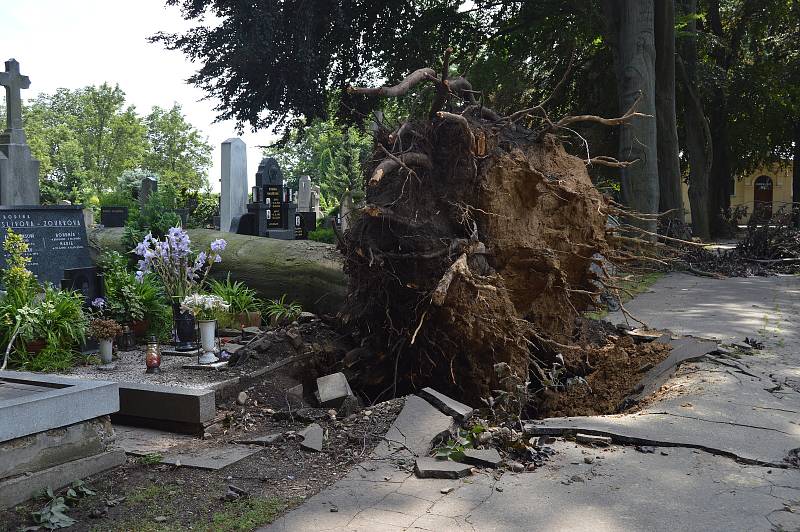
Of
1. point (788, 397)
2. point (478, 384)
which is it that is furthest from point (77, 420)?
point (788, 397)

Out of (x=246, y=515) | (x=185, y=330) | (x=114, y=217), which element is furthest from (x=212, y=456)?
(x=114, y=217)

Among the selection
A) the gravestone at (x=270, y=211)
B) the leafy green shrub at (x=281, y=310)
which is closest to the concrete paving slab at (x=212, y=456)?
the leafy green shrub at (x=281, y=310)

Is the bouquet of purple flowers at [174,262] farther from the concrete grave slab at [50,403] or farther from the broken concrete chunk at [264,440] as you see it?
the broken concrete chunk at [264,440]

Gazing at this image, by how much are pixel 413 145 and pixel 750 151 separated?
84.4 ft

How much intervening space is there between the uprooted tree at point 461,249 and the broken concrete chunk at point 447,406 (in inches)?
28.7

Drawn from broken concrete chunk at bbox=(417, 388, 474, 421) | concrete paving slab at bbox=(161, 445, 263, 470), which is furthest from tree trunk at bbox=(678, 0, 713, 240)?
concrete paving slab at bbox=(161, 445, 263, 470)

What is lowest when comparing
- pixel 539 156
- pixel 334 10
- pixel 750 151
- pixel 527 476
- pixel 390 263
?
pixel 527 476

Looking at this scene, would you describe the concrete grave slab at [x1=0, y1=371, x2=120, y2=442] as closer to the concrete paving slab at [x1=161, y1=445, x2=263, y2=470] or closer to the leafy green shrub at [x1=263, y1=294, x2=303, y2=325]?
the concrete paving slab at [x1=161, y1=445, x2=263, y2=470]

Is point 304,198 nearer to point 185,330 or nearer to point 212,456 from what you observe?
point 185,330

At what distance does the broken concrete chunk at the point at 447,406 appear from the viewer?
16.1ft

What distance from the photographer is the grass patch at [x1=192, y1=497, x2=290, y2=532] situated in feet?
11.3

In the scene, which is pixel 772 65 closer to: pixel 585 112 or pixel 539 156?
pixel 585 112

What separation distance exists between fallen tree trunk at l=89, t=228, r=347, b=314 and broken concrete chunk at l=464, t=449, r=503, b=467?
16.1 ft

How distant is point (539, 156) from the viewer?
271 inches
